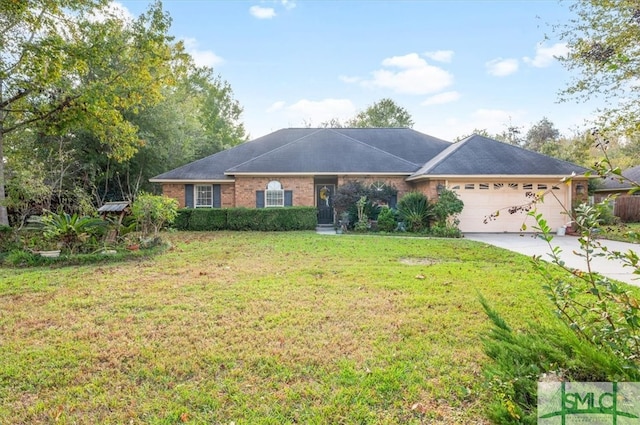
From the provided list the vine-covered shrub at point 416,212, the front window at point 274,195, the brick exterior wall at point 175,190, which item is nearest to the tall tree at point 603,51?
the vine-covered shrub at point 416,212

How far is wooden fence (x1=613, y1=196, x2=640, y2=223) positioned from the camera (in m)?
21.0

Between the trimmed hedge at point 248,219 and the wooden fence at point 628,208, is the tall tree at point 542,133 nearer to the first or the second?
the wooden fence at point 628,208

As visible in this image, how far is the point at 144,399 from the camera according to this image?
2963 mm

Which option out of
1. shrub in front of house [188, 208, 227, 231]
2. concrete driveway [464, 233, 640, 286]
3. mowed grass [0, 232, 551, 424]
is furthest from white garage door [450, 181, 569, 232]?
shrub in front of house [188, 208, 227, 231]

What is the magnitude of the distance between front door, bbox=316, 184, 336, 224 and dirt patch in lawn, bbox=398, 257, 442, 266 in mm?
9952

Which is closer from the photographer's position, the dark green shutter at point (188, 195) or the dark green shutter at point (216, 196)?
the dark green shutter at point (188, 195)

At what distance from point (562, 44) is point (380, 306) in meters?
15.2

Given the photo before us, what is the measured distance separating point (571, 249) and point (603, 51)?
26.2 ft

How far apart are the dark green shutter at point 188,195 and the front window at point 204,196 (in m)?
0.31

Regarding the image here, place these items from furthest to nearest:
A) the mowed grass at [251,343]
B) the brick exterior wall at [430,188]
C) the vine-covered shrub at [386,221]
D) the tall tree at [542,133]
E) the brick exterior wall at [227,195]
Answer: the tall tree at [542,133], the brick exterior wall at [227,195], the vine-covered shrub at [386,221], the brick exterior wall at [430,188], the mowed grass at [251,343]

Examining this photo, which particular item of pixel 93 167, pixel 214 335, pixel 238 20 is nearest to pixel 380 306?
pixel 214 335

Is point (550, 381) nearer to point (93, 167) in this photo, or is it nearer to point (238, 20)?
point (238, 20)

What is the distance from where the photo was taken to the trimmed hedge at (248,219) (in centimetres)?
1569

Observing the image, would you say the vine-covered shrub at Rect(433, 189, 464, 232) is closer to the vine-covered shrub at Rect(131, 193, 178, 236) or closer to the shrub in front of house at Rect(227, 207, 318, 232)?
the shrub in front of house at Rect(227, 207, 318, 232)
